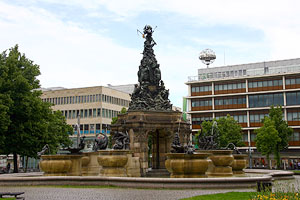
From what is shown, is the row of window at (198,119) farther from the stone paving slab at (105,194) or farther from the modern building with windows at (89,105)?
the stone paving slab at (105,194)

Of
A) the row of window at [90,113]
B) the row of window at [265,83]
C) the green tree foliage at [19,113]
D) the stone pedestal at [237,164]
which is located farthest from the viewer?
the row of window at [90,113]

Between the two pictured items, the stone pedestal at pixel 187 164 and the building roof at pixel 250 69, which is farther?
the building roof at pixel 250 69

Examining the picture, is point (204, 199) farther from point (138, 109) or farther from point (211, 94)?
point (211, 94)

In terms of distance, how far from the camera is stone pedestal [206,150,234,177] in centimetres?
2538

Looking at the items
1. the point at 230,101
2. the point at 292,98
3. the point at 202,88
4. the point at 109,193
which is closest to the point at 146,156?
the point at 109,193

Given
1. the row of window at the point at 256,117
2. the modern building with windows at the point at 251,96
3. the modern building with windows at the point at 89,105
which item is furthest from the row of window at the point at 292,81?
the modern building with windows at the point at 89,105

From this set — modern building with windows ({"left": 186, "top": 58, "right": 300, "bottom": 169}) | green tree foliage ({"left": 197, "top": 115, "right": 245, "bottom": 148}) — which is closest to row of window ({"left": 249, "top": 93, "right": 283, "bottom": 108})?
modern building with windows ({"left": 186, "top": 58, "right": 300, "bottom": 169})

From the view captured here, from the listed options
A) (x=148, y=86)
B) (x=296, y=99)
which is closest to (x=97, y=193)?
(x=148, y=86)

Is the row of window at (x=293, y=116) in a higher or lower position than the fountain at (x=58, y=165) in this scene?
higher

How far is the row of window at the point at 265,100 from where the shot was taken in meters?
78.6

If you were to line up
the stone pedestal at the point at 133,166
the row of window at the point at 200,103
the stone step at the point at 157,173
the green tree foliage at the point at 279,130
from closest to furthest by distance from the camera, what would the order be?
the stone pedestal at the point at 133,166 < the stone step at the point at 157,173 < the green tree foliage at the point at 279,130 < the row of window at the point at 200,103

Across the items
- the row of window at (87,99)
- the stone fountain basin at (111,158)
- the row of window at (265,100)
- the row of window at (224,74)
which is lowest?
the stone fountain basin at (111,158)

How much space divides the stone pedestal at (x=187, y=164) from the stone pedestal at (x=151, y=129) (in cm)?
657

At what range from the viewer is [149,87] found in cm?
3014
